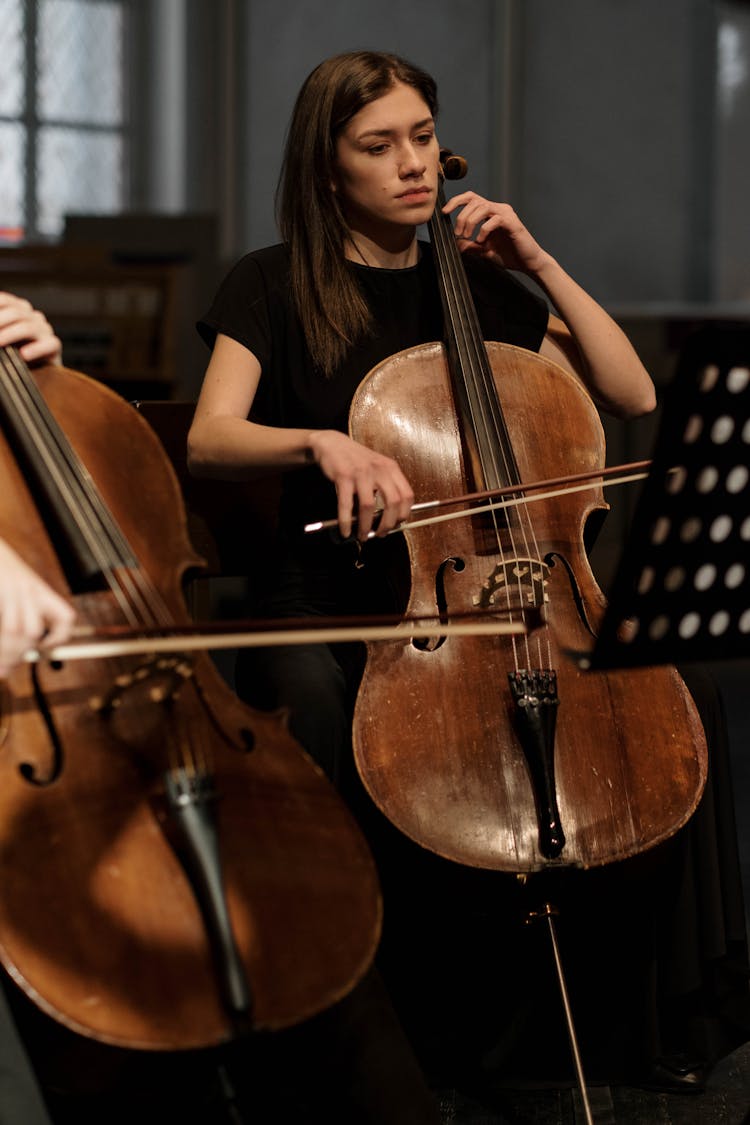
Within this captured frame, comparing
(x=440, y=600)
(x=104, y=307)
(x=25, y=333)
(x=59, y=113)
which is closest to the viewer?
(x=25, y=333)

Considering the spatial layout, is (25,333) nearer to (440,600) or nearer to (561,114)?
(440,600)

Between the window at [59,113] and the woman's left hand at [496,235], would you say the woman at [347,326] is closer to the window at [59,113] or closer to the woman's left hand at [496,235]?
the woman's left hand at [496,235]

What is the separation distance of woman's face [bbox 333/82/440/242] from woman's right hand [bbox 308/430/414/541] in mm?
423

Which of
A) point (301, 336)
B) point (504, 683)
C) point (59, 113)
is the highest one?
point (59, 113)

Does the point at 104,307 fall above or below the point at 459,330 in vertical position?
below

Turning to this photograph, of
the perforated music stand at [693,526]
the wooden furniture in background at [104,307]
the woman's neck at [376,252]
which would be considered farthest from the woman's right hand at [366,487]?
the wooden furniture in background at [104,307]

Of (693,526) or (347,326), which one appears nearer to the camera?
(693,526)

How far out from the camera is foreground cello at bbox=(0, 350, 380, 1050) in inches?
37.6

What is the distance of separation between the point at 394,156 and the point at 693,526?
2.55ft

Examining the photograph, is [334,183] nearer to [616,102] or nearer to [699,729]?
[699,729]

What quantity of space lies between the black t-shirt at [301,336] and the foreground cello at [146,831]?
1.69ft


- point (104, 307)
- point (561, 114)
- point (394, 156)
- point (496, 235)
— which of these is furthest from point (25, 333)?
point (561, 114)

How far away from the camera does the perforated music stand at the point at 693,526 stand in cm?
105

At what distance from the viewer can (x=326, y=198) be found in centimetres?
175
